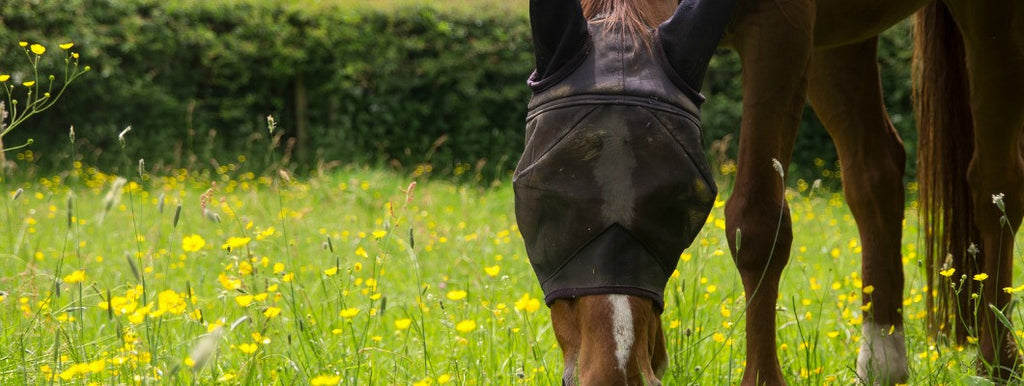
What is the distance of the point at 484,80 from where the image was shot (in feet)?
43.3

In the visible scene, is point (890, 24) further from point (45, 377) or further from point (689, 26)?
point (45, 377)

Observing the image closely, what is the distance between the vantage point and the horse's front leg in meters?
1.81

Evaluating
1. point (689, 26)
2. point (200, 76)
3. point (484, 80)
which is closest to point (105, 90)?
point (200, 76)

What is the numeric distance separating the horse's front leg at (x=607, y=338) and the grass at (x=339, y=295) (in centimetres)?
43

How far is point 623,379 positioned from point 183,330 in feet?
7.13

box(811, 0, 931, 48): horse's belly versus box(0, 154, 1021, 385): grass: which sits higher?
box(811, 0, 931, 48): horse's belly

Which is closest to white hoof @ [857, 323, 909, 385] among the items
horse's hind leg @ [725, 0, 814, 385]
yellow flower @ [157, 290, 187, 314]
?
horse's hind leg @ [725, 0, 814, 385]

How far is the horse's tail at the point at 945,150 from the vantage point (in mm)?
3779

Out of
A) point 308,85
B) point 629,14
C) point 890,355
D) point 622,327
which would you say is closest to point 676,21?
point 629,14

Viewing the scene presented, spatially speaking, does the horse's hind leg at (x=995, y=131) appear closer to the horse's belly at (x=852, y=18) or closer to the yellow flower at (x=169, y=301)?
the horse's belly at (x=852, y=18)

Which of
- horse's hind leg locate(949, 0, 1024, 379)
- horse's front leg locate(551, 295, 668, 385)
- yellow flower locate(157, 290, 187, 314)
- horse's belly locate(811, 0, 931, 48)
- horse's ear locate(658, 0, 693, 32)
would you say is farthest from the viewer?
horse's hind leg locate(949, 0, 1024, 379)

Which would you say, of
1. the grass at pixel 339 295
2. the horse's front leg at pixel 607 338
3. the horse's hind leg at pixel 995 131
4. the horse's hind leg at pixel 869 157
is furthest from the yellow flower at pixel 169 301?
the horse's hind leg at pixel 995 131

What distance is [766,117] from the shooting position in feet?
8.13

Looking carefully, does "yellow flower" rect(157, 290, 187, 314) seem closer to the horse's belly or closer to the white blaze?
the white blaze
